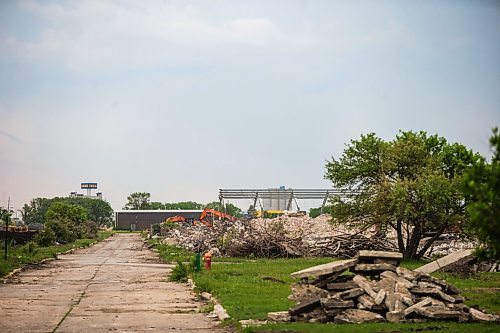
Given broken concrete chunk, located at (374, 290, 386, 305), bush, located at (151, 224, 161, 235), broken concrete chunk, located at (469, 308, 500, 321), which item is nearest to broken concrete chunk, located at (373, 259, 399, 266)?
broken concrete chunk, located at (374, 290, 386, 305)

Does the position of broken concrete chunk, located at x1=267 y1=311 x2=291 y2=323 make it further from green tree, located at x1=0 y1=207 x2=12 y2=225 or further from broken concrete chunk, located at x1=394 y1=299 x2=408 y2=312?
green tree, located at x1=0 y1=207 x2=12 y2=225

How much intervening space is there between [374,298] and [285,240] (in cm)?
2471

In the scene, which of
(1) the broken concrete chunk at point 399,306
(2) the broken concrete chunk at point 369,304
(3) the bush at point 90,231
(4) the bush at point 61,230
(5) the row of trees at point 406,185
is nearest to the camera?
(1) the broken concrete chunk at point 399,306

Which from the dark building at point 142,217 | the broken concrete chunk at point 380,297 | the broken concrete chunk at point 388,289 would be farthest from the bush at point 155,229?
the broken concrete chunk at point 380,297

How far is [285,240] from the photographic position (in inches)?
1521

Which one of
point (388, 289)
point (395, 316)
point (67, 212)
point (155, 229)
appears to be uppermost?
point (67, 212)

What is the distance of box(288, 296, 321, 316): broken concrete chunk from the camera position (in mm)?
14039

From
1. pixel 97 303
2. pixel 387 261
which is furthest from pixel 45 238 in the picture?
pixel 387 261

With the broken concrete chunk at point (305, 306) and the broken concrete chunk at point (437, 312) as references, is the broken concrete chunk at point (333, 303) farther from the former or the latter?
the broken concrete chunk at point (437, 312)

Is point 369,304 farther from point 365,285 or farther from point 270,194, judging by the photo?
point 270,194

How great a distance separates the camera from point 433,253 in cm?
3791

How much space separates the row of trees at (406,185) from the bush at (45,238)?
2755cm

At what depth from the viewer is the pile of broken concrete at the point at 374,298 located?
44.5ft

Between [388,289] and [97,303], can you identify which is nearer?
[388,289]
